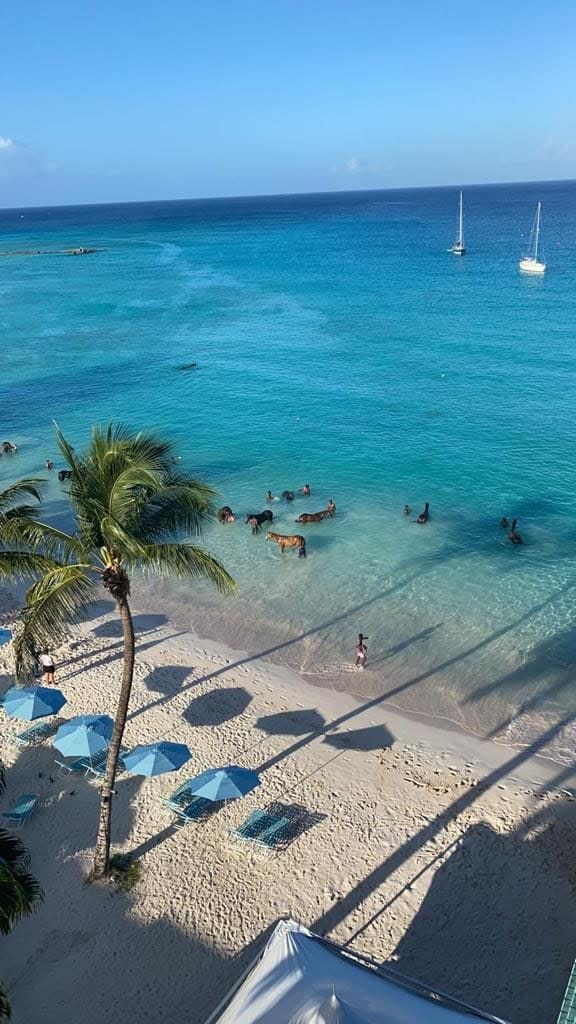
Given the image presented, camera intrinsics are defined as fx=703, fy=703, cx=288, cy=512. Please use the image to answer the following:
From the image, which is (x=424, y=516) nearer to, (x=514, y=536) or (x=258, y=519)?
(x=514, y=536)

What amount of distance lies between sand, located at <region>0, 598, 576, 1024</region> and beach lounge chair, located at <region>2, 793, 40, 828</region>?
11.0 inches

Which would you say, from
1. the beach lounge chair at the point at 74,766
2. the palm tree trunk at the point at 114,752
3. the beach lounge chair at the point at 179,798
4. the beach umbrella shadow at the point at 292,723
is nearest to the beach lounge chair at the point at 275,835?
the beach lounge chair at the point at 179,798

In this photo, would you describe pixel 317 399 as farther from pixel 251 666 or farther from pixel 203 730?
pixel 203 730

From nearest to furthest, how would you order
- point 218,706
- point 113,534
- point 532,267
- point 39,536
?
point 113,534, point 39,536, point 218,706, point 532,267

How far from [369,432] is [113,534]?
27557 mm

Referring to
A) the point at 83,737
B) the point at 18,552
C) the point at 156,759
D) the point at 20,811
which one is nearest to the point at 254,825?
the point at 156,759

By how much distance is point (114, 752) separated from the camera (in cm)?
1188

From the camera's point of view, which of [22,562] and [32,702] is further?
[32,702]

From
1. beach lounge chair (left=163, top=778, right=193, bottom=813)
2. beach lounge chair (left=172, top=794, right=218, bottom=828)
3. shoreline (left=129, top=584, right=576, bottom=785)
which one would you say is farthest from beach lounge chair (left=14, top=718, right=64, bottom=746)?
shoreline (left=129, top=584, right=576, bottom=785)

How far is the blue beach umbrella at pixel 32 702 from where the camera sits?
628 inches

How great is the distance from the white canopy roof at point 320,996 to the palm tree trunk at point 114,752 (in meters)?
4.08

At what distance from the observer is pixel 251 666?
19.6m

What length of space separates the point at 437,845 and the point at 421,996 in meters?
4.98

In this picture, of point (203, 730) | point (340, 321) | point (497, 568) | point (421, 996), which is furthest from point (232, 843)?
point (340, 321)
